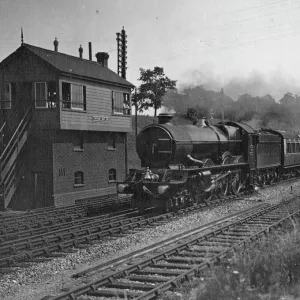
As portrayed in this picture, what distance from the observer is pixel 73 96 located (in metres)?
21.1

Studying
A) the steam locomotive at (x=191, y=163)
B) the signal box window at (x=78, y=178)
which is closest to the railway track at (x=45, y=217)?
the steam locomotive at (x=191, y=163)

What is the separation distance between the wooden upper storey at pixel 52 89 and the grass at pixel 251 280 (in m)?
14.1

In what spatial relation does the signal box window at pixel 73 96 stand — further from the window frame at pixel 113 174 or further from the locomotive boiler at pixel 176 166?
the locomotive boiler at pixel 176 166

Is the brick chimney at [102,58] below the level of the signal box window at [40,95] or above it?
above

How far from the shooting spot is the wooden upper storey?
20172 millimetres

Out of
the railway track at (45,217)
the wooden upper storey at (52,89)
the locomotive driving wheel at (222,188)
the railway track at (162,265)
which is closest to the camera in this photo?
the railway track at (162,265)

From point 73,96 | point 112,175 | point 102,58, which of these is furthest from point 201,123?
point 102,58

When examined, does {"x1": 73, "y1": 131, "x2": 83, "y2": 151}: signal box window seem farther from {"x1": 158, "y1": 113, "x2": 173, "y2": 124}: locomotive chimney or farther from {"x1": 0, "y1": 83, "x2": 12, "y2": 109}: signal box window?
{"x1": 158, "y1": 113, "x2": 173, "y2": 124}: locomotive chimney

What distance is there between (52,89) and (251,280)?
1644 centimetres

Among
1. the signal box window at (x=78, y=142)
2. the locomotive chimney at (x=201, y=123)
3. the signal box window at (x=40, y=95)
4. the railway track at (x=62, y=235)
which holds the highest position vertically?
the signal box window at (x=40, y=95)

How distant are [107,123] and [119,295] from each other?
17481 mm

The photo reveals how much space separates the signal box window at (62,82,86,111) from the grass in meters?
14.5

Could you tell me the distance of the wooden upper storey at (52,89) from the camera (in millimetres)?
20172

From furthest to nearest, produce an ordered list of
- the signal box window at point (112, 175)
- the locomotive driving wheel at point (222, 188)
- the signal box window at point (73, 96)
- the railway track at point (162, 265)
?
the signal box window at point (112, 175), the signal box window at point (73, 96), the locomotive driving wheel at point (222, 188), the railway track at point (162, 265)
